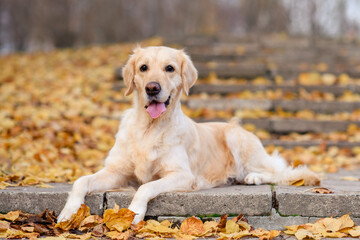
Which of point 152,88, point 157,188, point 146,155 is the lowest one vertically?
point 157,188

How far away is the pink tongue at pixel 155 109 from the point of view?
11.0 ft

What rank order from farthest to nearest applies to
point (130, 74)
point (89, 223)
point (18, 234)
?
point (130, 74)
point (89, 223)
point (18, 234)

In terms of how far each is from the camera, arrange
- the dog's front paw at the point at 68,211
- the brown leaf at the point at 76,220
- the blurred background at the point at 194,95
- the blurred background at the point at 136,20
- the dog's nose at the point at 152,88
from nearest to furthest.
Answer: the brown leaf at the point at 76,220 → the dog's front paw at the point at 68,211 → the dog's nose at the point at 152,88 → the blurred background at the point at 194,95 → the blurred background at the point at 136,20

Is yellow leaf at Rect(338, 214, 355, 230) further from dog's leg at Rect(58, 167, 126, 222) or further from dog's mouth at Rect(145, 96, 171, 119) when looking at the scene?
dog's leg at Rect(58, 167, 126, 222)

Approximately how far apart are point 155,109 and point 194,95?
178 inches

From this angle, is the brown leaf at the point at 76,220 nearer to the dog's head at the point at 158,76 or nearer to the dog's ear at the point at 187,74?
the dog's head at the point at 158,76

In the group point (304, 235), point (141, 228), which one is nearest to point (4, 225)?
point (141, 228)

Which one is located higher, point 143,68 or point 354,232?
point 143,68

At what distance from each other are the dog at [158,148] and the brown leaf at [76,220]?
0.25 ft

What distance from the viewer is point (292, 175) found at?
149 inches

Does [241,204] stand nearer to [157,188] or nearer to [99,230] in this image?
[157,188]

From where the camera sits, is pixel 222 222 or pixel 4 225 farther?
pixel 222 222

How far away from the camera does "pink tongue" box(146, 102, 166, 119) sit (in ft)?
11.0

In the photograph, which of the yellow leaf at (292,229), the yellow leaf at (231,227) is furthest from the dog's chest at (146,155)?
the yellow leaf at (292,229)
